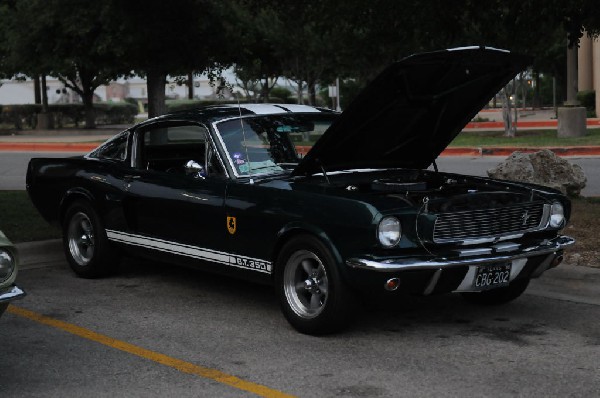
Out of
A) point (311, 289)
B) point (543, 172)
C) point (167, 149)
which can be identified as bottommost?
point (311, 289)

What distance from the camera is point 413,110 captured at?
7109 millimetres

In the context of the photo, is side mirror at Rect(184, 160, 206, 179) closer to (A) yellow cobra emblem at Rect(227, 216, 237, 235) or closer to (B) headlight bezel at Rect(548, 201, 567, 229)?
(A) yellow cobra emblem at Rect(227, 216, 237, 235)

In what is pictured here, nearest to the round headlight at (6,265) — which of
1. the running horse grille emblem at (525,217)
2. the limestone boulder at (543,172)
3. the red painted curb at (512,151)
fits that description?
the running horse grille emblem at (525,217)

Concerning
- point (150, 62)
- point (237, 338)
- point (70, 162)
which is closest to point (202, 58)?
point (150, 62)

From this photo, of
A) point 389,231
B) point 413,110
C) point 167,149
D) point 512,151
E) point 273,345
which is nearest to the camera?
point 389,231

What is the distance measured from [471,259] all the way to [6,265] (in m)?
2.82

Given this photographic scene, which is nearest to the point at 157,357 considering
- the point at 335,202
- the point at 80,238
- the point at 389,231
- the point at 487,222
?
the point at 335,202

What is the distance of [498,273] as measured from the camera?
6.28m

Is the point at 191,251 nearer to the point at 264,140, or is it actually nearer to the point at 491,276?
the point at 264,140

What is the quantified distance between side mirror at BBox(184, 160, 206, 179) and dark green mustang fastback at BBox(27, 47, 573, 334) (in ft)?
0.06

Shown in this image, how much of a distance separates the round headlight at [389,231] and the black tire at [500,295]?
1.40 meters

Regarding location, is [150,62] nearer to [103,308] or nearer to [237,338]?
[103,308]

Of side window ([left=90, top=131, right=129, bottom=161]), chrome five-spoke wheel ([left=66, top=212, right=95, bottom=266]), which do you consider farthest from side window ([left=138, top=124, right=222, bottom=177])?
chrome five-spoke wheel ([left=66, top=212, right=95, bottom=266])

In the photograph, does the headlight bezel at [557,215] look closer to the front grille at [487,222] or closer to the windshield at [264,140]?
the front grille at [487,222]
